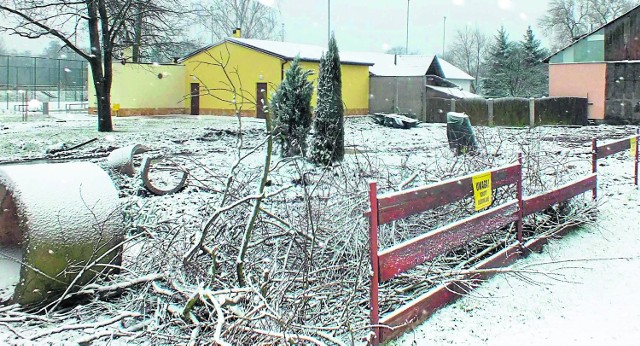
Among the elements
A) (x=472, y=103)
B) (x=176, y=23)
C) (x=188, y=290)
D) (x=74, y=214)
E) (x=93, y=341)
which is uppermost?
(x=176, y=23)

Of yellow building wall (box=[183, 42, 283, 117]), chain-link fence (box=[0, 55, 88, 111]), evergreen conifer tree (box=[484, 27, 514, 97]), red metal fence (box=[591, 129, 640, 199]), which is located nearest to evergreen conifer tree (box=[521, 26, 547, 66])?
evergreen conifer tree (box=[484, 27, 514, 97])

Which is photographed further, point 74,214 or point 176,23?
point 176,23

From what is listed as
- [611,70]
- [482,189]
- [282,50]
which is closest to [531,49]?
[611,70]

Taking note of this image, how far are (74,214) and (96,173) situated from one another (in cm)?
58

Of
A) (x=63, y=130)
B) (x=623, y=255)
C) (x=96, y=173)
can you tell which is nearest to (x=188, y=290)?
A: (x=96, y=173)

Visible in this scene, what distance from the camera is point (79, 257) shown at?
16.2 feet

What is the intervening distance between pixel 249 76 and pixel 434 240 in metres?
30.5

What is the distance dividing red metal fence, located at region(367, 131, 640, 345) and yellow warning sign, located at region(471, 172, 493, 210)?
2 cm

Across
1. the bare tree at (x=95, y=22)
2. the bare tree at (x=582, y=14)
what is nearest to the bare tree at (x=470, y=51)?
the bare tree at (x=582, y=14)

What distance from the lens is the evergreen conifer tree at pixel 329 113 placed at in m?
14.5

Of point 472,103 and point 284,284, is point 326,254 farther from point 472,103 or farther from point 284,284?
point 472,103

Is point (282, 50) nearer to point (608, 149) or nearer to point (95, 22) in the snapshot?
point (95, 22)

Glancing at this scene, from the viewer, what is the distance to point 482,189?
217 inches

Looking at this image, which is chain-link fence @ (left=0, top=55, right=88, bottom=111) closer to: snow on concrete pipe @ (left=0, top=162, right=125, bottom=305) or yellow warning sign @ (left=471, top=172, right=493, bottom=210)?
snow on concrete pipe @ (left=0, top=162, right=125, bottom=305)
